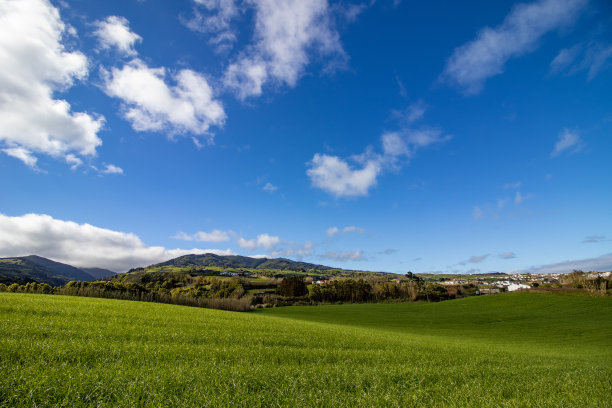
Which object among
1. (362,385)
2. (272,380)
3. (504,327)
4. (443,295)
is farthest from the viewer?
(443,295)

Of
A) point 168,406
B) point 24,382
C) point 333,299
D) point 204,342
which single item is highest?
point 24,382

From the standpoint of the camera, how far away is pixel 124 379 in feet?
10.2

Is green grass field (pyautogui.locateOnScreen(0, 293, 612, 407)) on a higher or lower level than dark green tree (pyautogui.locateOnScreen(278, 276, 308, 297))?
higher

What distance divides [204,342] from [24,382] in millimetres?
3962

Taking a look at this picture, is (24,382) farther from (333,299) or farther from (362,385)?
(333,299)

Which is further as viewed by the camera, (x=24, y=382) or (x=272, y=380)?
(x=272, y=380)

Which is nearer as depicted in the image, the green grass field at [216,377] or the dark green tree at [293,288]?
the green grass field at [216,377]

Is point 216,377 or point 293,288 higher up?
point 216,377

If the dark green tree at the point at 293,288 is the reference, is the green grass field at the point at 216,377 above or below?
above

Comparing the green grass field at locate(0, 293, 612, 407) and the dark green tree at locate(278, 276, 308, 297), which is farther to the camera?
the dark green tree at locate(278, 276, 308, 297)

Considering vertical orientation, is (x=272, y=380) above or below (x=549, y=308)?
above

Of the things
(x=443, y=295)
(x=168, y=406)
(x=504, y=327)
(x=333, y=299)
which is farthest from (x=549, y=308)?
(x=168, y=406)

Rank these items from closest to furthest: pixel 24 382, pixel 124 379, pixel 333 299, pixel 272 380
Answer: pixel 24 382 → pixel 124 379 → pixel 272 380 → pixel 333 299

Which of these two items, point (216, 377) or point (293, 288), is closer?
point (216, 377)
